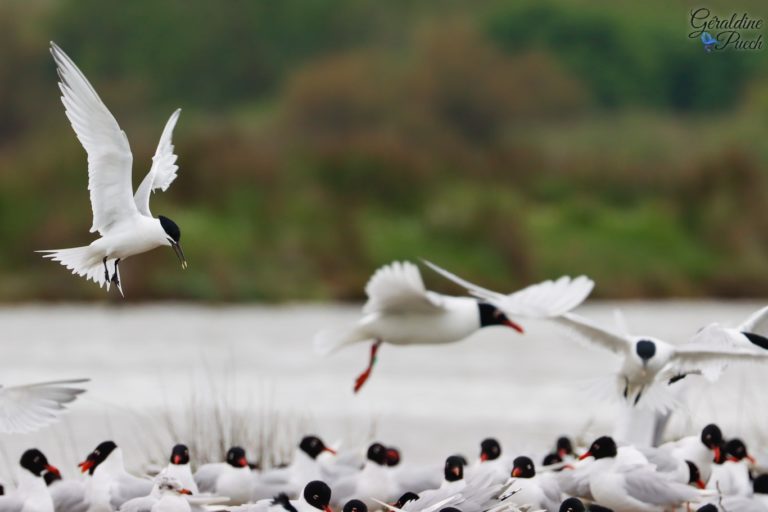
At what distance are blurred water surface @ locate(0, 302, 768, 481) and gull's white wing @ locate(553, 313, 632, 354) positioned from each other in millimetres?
2921

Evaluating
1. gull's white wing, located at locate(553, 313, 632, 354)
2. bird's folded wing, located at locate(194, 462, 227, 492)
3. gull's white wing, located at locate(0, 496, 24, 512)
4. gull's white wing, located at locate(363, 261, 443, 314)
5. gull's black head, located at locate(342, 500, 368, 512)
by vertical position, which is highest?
gull's white wing, located at locate(363, 261, 443, 314)

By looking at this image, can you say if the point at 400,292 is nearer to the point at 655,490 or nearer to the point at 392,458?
the point at 655,490

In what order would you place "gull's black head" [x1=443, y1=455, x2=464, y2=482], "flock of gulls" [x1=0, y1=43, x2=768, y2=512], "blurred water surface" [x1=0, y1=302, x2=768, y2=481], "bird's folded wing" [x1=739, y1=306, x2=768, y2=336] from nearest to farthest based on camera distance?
"flock of gulls" [x1=0, y1=43, x2=768, y2=512]
"gull's black head" [x1=443, y1=455, x2=464, y2=482]
"bird's folded wing" [x1=739, y1=306, x2=768, y2=336]
"blurred water surface" [x1=0, y1=302, x2=768, y2=481]

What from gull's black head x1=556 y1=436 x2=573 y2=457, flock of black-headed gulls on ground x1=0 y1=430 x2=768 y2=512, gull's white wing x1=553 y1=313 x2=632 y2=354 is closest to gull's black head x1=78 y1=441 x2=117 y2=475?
flock of black-headed gulls on ground x1=0 y1=430 x2=768 y2=512

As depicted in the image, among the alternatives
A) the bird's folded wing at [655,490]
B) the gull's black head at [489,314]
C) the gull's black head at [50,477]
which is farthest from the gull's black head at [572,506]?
the gull's black head at [50,477]

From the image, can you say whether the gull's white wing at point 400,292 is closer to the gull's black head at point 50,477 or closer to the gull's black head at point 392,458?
the gull's black head at point 392,458

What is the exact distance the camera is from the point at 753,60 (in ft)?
116

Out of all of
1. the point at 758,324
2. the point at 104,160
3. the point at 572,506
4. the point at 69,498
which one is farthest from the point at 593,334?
the point at 104,160

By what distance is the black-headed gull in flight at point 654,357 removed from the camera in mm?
7602

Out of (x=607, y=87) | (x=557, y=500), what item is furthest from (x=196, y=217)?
(x=557, y=500)

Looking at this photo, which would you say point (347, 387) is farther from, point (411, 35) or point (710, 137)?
point (411, 35)

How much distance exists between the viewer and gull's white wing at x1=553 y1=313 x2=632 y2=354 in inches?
306

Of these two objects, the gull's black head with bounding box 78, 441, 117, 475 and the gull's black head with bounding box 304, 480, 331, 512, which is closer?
the gull's black head with bounding box 304, 480, 331, 512

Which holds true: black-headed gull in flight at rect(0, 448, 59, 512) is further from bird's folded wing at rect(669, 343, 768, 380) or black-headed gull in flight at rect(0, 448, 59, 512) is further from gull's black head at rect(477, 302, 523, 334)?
bird's folded wing at rect(669, 343, 768, 380)
